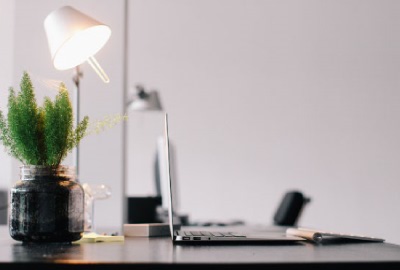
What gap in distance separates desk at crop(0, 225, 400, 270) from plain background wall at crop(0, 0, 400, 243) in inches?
196

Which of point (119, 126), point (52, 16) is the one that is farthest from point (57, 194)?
point (119, 126)

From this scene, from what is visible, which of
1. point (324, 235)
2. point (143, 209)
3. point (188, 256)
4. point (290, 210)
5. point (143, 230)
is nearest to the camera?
point (188, 256)

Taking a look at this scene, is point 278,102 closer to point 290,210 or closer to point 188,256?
point 290,210

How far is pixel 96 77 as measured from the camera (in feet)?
9.86

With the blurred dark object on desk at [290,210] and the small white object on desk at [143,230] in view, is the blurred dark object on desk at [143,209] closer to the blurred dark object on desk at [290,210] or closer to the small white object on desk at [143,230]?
the blurred dark object on desk at [290,210]

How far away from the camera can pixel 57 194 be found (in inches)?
59.9

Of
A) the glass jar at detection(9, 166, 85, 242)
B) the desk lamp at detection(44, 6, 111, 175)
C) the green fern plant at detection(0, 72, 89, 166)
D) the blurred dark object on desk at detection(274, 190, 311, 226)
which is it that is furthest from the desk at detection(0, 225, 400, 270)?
the blurred dark object on desk at detection(274, 190, 311, 226)

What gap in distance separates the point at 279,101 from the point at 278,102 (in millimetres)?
14

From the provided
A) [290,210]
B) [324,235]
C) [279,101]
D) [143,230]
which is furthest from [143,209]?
[279,101]

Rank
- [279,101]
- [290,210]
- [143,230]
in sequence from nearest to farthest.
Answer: [143,230] < [290,210] < [279,101]

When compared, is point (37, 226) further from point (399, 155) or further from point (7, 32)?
point (399, 155)

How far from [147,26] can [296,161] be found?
6.80ft

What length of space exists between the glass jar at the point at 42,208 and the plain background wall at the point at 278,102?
509 centimetres

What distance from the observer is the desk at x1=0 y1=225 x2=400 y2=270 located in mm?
1046
